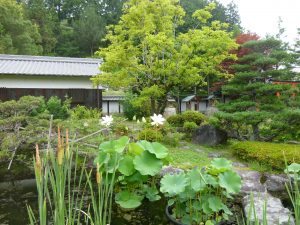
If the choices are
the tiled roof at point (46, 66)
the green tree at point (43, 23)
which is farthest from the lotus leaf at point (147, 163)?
the green tree at point (43, 23)

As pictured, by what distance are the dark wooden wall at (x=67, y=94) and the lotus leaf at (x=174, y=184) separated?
12522 mm

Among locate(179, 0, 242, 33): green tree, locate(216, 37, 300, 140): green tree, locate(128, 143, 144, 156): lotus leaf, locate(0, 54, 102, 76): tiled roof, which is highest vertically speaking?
locate(179, 0, 242, 33): green tree

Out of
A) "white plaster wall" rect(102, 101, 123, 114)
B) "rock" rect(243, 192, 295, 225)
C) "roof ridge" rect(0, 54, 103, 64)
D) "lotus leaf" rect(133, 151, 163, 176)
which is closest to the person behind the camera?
"rock" rect(243, 192, 295, 225)

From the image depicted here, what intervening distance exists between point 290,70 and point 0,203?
6.74 meters

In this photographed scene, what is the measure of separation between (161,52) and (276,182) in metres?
5.36

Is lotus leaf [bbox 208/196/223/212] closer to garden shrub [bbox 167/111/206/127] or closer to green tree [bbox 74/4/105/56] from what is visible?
garden shrub [bbox 167/111/206/127]

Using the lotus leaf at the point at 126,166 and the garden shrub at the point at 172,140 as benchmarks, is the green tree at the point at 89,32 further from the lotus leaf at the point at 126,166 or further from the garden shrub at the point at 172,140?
the lotus leaf at the point at 126,166

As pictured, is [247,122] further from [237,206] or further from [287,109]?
[237,206]

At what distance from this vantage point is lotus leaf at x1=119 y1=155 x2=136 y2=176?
385 cm

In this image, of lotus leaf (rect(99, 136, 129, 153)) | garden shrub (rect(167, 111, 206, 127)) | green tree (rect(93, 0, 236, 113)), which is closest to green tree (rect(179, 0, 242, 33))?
green tree (rect(93, 0, 236, 113))

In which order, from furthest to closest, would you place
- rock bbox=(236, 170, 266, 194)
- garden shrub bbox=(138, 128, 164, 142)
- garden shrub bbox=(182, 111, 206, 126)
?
garden shrub bbox=(182, 111, 206, 126) < garden shrub bbox=(138, 128, 164, 142) < rock bbox=(236, 170, 266, 194)

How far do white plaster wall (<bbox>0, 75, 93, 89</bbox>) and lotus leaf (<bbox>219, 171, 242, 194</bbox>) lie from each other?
13281 millimetres

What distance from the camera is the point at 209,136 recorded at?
25.1ft

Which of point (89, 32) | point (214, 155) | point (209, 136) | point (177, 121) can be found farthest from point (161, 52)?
point (89, 32)
